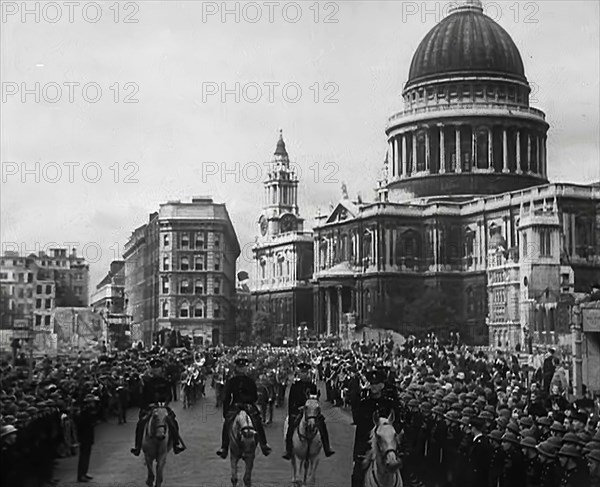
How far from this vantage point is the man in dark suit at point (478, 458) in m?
17.3

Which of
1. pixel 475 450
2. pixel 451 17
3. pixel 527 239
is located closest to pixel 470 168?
pixel 451 17

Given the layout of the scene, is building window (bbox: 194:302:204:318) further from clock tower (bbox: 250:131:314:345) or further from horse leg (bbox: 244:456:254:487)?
horse leg (bbox: 244:456:254:487)

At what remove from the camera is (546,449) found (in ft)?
51.0

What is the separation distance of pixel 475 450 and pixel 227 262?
59320mm

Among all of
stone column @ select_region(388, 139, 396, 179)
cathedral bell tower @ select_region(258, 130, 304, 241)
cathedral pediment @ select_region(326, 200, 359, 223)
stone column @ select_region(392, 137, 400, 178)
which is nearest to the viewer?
cathedral pediment @ select_region(326, 200, 359, 223)

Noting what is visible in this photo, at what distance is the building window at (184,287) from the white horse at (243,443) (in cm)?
4637

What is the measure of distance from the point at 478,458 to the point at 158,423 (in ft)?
16.7

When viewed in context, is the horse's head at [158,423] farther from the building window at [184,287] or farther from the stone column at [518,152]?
the stone column at [518,152]

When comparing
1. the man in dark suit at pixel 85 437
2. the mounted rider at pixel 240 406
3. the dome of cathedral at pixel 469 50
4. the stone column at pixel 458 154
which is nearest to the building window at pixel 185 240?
Answer: the man in dark suit at pixel 85 437

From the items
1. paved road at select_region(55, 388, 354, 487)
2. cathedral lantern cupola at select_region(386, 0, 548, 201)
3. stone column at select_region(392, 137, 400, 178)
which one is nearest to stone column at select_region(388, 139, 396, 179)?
stone column at select_region(392, 137, 400, 178)

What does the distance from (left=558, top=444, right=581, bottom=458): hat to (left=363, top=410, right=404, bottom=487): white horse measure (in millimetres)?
2045

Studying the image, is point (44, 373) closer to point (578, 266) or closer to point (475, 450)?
point (475, 450)

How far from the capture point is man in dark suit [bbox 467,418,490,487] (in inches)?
680

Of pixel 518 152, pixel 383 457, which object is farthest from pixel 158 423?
pixel 518 152
